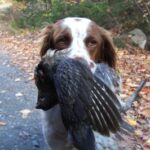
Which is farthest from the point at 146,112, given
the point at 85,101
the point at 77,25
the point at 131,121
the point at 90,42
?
the point at 85,101

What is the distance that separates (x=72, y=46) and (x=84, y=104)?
1105 mm

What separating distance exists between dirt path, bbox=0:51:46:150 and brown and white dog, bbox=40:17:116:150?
1339 millimetres

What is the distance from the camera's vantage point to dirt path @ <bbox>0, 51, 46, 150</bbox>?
517cm

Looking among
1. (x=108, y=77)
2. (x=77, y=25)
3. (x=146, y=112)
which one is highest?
(x=77, y=25)

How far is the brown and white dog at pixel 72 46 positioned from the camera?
11.9ft

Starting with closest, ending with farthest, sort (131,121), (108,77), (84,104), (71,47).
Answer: (84,104) → (108,77) → (71,47) → (131,121)

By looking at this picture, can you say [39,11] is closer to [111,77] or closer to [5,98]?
[5,98]

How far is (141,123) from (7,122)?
5.45 feet

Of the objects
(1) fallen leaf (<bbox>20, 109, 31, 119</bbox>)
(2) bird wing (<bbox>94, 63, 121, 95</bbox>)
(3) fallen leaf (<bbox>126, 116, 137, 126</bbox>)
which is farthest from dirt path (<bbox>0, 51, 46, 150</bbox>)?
(2) bird wing (<bbox>94, 63, 121, 95</bbox>)

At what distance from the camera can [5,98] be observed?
22.7ft

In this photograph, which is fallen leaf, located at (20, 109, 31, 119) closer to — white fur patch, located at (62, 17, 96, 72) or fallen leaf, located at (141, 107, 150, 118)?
fallen leaf, located at (141, 107, 150, 118)

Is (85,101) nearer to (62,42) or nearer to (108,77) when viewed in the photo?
(108,77)

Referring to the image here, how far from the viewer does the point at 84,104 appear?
271cm

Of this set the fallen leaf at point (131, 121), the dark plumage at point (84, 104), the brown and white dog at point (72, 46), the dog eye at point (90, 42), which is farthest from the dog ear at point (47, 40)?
the fallen leaf at point (131, 121)
